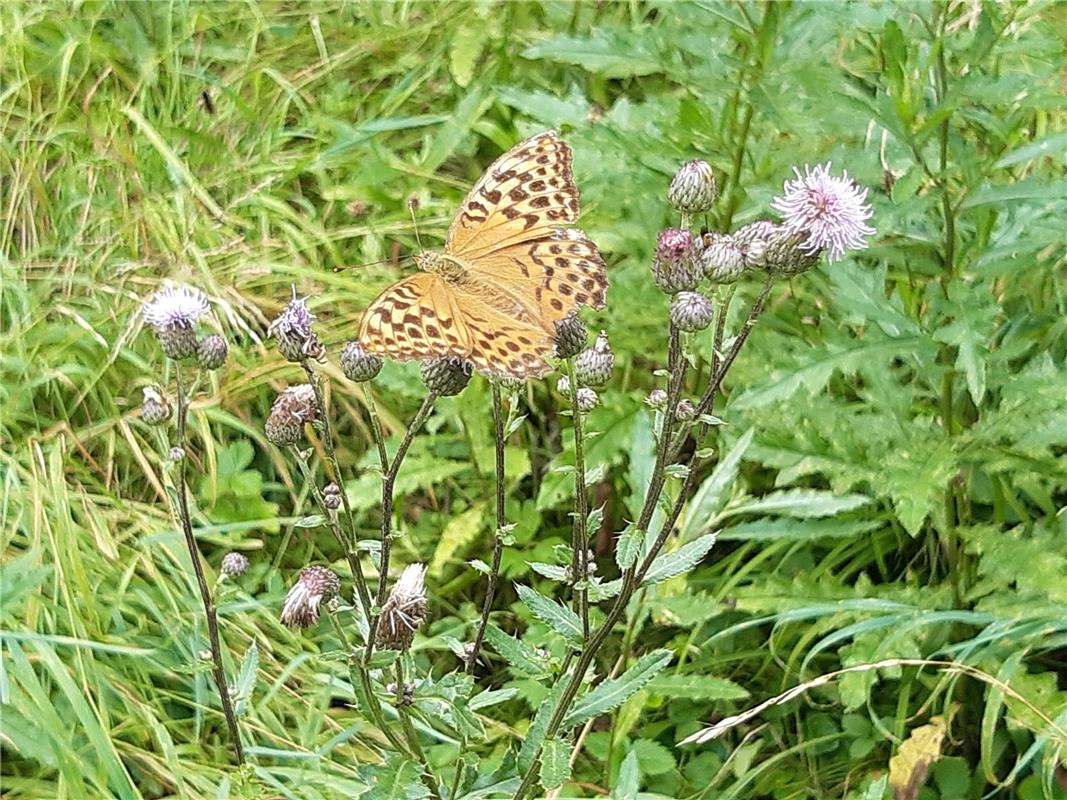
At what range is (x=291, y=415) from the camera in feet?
5.83

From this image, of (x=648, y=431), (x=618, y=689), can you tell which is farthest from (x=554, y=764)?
(x=648, y=431)

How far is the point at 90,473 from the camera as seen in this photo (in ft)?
10.8

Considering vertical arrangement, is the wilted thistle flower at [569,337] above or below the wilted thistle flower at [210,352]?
above

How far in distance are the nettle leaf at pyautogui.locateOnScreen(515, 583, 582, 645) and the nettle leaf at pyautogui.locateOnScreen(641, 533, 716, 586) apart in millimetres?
142

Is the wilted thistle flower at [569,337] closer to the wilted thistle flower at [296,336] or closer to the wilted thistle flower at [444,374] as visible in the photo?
the wilted thistle flower at [444,374]

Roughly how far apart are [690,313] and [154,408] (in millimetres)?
919

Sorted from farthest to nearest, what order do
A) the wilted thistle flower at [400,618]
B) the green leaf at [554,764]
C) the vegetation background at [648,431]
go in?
the vegetation background at [648,431] < the wilted thistle flower at [400,618] < the green leaf at [554,764]

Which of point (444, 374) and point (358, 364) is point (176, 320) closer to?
point (358, 364)

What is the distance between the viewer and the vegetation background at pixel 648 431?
8.23 feet

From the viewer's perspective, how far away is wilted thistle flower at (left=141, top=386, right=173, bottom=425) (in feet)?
5.96

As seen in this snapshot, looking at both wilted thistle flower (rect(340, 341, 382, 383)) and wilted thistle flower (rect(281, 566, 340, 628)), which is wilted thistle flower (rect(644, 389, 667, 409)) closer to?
wilted thistle flower (rect(340, 341, 382, 383))

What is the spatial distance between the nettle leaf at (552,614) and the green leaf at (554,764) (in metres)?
0.16

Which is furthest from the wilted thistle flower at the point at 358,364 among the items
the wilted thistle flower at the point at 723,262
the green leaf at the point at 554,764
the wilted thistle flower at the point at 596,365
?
the green leaf at the point at 554,764

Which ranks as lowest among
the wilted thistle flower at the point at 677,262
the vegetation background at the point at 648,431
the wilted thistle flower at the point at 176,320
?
the vegetation background at the point at 648,431
